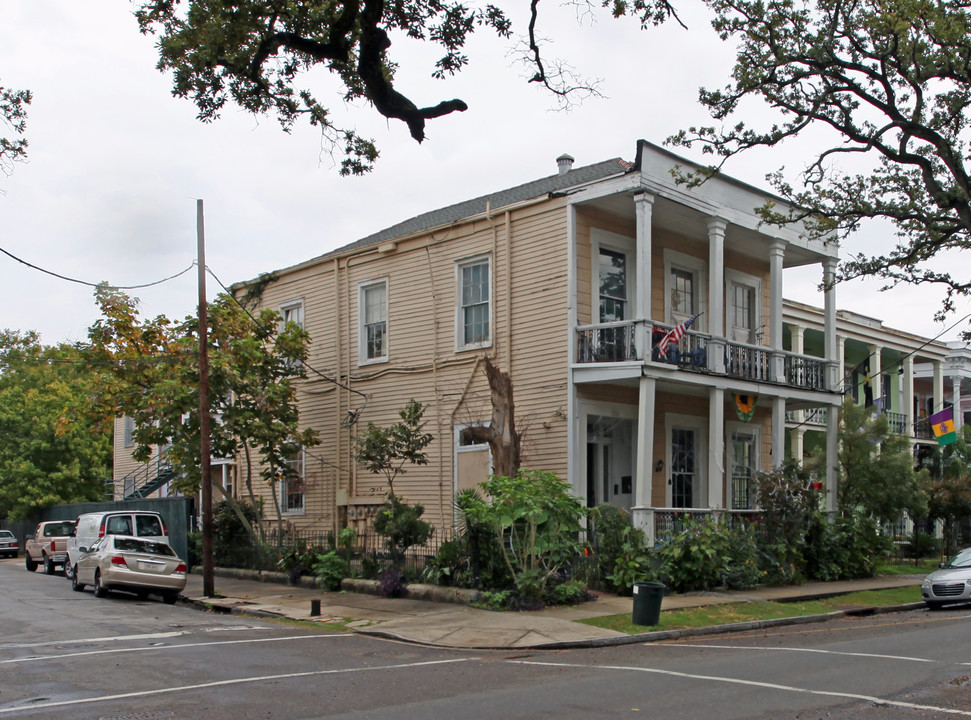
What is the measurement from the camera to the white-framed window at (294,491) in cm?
2686

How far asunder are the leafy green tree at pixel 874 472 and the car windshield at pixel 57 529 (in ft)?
76.5

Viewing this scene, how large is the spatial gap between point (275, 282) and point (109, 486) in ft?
54.7

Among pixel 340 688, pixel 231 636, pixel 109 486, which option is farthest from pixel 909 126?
pixel 109 486

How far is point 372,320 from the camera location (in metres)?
25.2

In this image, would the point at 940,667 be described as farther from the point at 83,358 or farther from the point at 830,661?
the point at 83,358

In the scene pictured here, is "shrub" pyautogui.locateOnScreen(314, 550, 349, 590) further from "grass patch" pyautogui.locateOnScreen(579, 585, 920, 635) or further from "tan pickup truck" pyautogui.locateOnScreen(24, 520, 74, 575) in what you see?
"tan pickup truck" pyautogui.locateOnScreen(24, 520, 74, 575)

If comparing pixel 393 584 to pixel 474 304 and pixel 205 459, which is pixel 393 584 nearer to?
pixel 205 459

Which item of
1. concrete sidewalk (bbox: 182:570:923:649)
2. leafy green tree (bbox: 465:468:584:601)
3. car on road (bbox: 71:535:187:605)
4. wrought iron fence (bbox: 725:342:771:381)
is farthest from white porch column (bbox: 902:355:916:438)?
car on road (bbox: 71:535:187:605)

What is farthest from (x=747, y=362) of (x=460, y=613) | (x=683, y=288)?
(x=460, y=613)

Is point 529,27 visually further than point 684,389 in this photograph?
No

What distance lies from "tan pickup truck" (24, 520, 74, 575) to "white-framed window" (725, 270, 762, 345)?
20029 millimetres

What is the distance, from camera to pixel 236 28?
1064 centimetres

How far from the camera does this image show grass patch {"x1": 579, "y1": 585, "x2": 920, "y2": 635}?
1499cm

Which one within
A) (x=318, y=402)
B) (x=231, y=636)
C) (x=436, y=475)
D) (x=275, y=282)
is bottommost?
(x=231, y=636)
